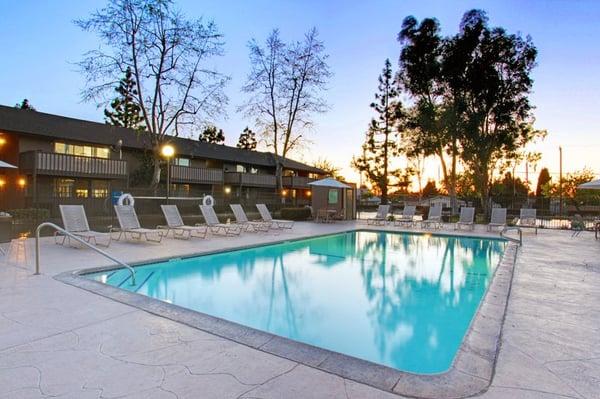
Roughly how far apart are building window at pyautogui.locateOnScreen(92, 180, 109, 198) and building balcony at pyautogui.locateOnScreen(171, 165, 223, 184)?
160 inches

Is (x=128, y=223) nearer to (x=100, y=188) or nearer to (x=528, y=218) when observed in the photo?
(x=100, y=188)

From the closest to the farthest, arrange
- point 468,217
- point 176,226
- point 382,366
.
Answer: point 382,366
point 176,226
point 468,217

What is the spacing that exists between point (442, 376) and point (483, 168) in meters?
20.6

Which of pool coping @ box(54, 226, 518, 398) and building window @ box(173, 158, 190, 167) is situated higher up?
building window @ box(173, 158, 190, 167)

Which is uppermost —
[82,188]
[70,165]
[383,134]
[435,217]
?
[383,134]

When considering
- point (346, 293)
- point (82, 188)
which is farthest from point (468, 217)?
point (82, 188)

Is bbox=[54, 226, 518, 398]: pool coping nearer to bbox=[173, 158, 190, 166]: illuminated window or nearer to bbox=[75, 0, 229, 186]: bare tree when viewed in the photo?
bbox=[75, 0, 229, 186]: bare tree

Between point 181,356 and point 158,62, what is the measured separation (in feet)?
63.5

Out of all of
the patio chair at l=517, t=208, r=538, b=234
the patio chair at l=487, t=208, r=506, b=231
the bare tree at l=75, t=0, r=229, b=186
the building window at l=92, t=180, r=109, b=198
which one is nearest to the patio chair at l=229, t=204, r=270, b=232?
the bare tree at l=75, t=0, r=229, b=186

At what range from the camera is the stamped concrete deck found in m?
2.50

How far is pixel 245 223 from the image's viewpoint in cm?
1348

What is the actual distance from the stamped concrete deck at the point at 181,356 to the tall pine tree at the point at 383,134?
2159 cm

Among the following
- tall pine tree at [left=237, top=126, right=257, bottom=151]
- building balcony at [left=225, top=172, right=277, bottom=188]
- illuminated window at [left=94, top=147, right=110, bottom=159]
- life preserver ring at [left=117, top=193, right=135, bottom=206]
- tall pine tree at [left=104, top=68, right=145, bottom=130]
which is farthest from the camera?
tall pine tree at [left=237, top=126, right=257, bottom=151]

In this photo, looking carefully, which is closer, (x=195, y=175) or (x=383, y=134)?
(x=195, y=175)
